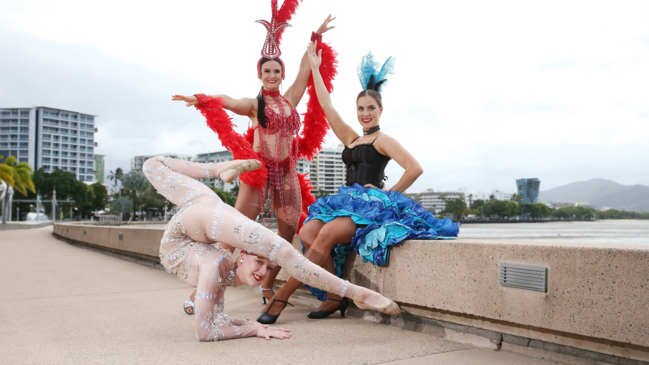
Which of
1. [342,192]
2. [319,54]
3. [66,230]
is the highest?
[319,54]

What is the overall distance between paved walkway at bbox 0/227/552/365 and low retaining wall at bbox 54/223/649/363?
19 centimetres

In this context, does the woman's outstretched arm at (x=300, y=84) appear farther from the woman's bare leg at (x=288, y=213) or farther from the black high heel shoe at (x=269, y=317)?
the black high heel shoe at (x=269, y=317)

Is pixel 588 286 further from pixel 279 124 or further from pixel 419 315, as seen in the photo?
pixel 279 124

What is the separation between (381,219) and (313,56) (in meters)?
1.85

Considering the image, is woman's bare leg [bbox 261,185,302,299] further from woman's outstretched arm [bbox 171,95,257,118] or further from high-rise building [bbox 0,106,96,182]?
high-rise building [bbox 0,106,96,182]

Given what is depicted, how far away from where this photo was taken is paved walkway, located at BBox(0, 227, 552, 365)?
9.13 feet

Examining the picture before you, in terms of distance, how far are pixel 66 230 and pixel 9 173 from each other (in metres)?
18.6

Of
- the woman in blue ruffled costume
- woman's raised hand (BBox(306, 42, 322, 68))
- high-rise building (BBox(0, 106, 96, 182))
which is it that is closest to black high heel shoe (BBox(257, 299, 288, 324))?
the woman in blue ruffled costume

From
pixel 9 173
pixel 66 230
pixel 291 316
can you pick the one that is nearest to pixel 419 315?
pixel 291 316

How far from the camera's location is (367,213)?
370 centimetres

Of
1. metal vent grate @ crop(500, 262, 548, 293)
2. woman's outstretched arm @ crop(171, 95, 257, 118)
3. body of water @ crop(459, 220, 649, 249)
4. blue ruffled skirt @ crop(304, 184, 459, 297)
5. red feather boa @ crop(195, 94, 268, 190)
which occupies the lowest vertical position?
body of water @ crop(459, 220, 649, 249)

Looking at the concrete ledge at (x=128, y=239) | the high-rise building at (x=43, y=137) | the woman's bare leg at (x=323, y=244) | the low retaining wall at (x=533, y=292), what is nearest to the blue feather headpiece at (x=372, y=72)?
the woman's bare leg at (x=323, y=244)

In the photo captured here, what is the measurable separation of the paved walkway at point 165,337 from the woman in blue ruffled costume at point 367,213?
0.44 metres

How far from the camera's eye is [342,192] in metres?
3.92
